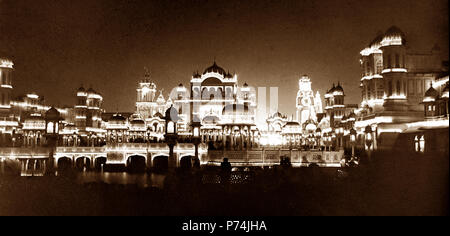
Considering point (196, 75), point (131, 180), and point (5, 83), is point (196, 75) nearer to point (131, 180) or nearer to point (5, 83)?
point (5, 83)

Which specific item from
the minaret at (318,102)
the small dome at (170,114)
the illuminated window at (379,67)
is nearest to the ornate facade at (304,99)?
the minaret at (318,102)

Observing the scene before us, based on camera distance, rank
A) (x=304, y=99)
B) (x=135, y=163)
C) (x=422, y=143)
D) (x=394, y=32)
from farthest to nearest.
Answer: (x=304, y=99) → (x=135, y=163) → (x=394, y=32) → (x=422, y=143)

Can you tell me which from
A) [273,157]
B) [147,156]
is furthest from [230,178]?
[147,156]

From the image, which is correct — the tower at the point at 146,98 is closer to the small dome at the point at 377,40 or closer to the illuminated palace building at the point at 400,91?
the illuminated palace building at the point at 400,91

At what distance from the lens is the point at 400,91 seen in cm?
3203

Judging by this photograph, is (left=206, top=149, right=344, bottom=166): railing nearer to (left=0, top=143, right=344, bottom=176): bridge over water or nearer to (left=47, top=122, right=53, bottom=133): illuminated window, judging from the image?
(left=0, top=143, right=344, bottom=176): bridge over water

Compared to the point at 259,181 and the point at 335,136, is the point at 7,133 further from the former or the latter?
the point at 335,136

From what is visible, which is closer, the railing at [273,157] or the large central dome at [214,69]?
the railing at [273,157]

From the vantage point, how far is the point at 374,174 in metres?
15.4

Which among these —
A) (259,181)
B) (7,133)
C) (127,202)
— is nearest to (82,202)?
(127,202)

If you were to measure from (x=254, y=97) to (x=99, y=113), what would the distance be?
928 inches

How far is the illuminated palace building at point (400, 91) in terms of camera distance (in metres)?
26.4

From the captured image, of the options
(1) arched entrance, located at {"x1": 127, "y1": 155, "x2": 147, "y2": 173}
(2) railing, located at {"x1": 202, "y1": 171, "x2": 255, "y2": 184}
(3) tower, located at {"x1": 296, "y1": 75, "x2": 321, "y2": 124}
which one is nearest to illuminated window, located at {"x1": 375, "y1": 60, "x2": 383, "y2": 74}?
(3) tower, located at {"x1": 296, "y1": 75, "x2": 321, "y2": 124}
